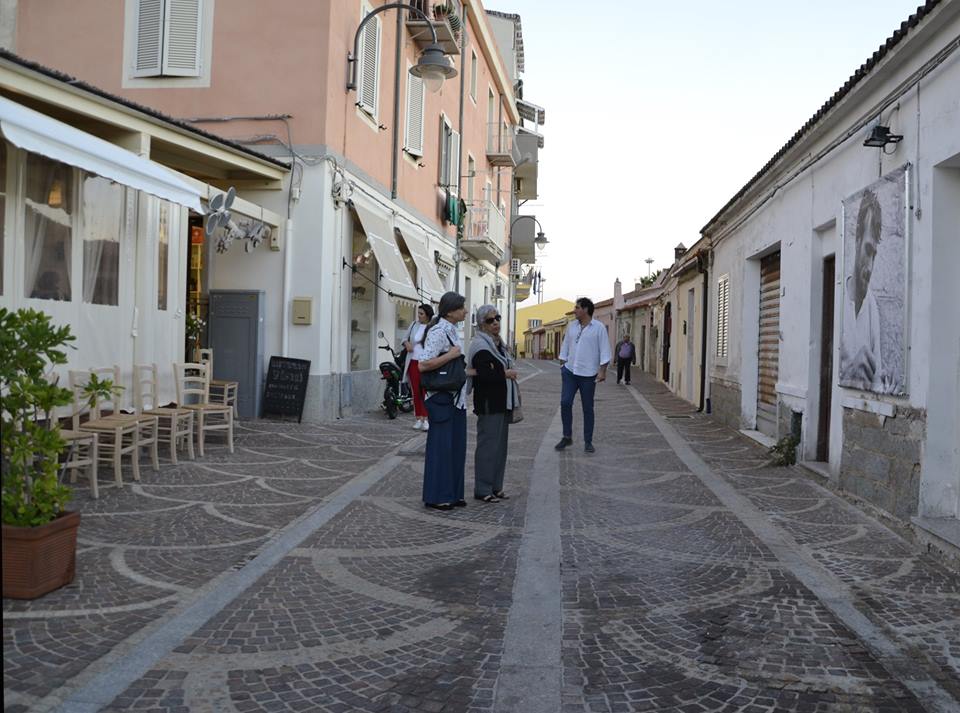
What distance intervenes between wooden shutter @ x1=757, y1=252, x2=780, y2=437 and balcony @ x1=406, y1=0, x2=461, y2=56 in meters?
7.20

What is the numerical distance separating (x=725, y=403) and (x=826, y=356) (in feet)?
15.5

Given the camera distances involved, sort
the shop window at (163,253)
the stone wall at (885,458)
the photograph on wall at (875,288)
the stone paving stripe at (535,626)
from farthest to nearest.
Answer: the shop window at (163,253) < the photograph on wall at (875,288) < the stone wall at (885,458) < the stone paving stripe at (535,626)

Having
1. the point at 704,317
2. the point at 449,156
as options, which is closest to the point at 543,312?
the point at 449,156

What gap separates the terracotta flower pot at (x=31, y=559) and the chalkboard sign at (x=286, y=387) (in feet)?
22.9

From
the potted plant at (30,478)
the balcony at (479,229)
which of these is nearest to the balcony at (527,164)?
the balcony at (479,229)

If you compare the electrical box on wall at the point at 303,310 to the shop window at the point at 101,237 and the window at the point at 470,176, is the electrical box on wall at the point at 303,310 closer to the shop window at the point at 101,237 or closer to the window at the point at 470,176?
the shop window at the point at 101,237

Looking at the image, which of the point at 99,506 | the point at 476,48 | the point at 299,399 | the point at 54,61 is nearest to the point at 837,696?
the point at 99,506

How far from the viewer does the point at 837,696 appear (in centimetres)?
304

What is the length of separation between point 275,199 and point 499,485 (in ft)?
20.7

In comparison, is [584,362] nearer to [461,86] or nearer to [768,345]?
[768,345]

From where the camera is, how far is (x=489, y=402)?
651 cm

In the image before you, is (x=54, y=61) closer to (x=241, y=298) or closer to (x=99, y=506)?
(x=241, y=298)

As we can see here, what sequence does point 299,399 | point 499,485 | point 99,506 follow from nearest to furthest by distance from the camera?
1. point 99,506
2. point 499,485
3. point 299,399

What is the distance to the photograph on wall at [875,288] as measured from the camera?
5.88 m
